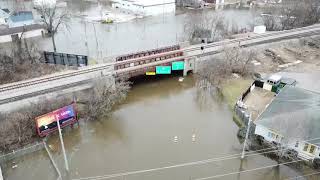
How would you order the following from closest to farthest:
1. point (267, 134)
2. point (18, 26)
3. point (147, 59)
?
1. point (267, 134)
2. point (147, 59)
3. point (18, 26)

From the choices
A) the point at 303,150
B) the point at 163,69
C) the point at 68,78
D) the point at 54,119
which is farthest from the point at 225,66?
the point at 54,119

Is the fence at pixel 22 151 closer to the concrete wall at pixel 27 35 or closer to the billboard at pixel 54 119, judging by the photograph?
the billboard at pixel 54 119

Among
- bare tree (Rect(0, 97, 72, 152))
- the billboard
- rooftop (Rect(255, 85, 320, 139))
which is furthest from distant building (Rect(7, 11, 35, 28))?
rooftop (Rect(255, 85, 320, 139))

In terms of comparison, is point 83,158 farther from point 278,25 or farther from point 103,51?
point 278,25

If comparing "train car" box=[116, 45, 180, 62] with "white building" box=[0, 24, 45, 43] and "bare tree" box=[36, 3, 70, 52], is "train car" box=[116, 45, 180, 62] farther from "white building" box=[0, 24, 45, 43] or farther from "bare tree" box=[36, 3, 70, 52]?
"white building" box=[0, 24, 45, 43]

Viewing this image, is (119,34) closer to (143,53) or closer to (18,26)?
(143,53)

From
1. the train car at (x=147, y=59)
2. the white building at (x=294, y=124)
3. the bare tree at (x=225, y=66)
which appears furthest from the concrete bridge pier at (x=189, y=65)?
the white building at (x=294, y=124)
